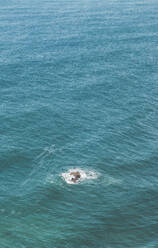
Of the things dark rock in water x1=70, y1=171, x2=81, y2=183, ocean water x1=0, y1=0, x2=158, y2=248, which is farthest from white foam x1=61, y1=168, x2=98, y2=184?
dark rock in water x1=70, y1=171, x2=81, y2=183

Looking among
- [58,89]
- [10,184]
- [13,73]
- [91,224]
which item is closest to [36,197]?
[10,184]

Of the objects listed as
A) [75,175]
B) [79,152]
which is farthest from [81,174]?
[79,152]

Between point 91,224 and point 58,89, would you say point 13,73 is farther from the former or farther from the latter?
point 91,224

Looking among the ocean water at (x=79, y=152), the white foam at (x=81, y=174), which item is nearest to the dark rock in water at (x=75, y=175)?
A: the white foam at (x=81, y=174)

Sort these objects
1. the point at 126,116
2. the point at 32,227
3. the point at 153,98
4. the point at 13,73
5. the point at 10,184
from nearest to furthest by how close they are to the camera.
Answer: the point at 32,227 < the point at 10,184 < the point at 126,116 < the point at 153,98 < the point at 13,73

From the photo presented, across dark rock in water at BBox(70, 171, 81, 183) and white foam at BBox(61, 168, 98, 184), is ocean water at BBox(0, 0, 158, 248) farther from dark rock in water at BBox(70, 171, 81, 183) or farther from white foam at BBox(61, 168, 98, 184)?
dark rock in water at BBox(70, 171, 81, 183)

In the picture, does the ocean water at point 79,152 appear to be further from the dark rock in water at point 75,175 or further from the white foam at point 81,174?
the dark rock in water at point 75,175

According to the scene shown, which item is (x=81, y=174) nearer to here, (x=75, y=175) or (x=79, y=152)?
(x=75, y=175)

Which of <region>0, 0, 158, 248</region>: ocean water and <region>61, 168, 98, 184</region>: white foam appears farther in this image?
<region>61, 168, 98, 184</region>: white foam
